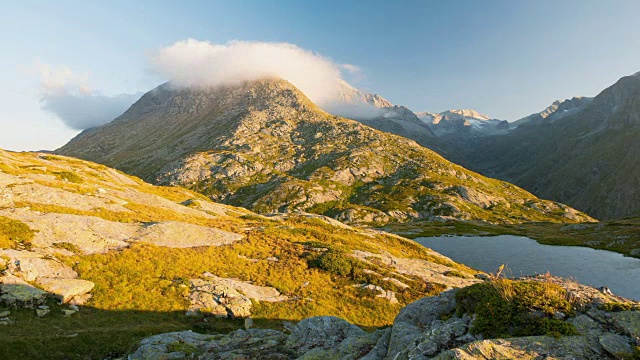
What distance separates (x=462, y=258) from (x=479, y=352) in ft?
326

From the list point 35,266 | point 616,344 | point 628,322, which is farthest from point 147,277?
point 628,322

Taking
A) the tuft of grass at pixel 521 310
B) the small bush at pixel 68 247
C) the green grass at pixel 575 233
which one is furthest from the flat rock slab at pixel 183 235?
the green grass at pixel 575 233

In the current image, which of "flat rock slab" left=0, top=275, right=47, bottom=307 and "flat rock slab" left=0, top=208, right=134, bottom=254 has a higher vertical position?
"flat rock slab" left=0, top=208, right=134, bottom=254

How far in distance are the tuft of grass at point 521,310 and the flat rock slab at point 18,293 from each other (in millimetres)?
27717

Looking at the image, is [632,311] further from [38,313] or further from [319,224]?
[319,224]

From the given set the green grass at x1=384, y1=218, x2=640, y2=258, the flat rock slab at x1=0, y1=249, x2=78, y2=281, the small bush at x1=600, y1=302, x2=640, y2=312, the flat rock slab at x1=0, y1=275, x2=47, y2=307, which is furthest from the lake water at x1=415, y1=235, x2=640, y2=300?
the flat rock slab at x1=0, y1=275, x2=47, y2=307

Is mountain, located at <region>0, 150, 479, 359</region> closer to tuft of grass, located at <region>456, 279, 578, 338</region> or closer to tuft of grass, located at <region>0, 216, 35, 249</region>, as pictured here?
tuft of grass, located at <region>0, 216, 35, 249</region>

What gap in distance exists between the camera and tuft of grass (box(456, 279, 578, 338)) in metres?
9.45

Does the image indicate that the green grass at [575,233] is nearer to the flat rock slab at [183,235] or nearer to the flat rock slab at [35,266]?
the flat rock slab at [183,235]


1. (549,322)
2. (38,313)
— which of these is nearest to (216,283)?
(38,313)

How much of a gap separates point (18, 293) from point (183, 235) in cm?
1900

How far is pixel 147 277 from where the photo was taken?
28594 mm

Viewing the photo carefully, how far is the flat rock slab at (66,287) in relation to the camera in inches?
907

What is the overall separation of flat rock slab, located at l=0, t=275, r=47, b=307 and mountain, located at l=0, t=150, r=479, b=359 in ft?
0.18
